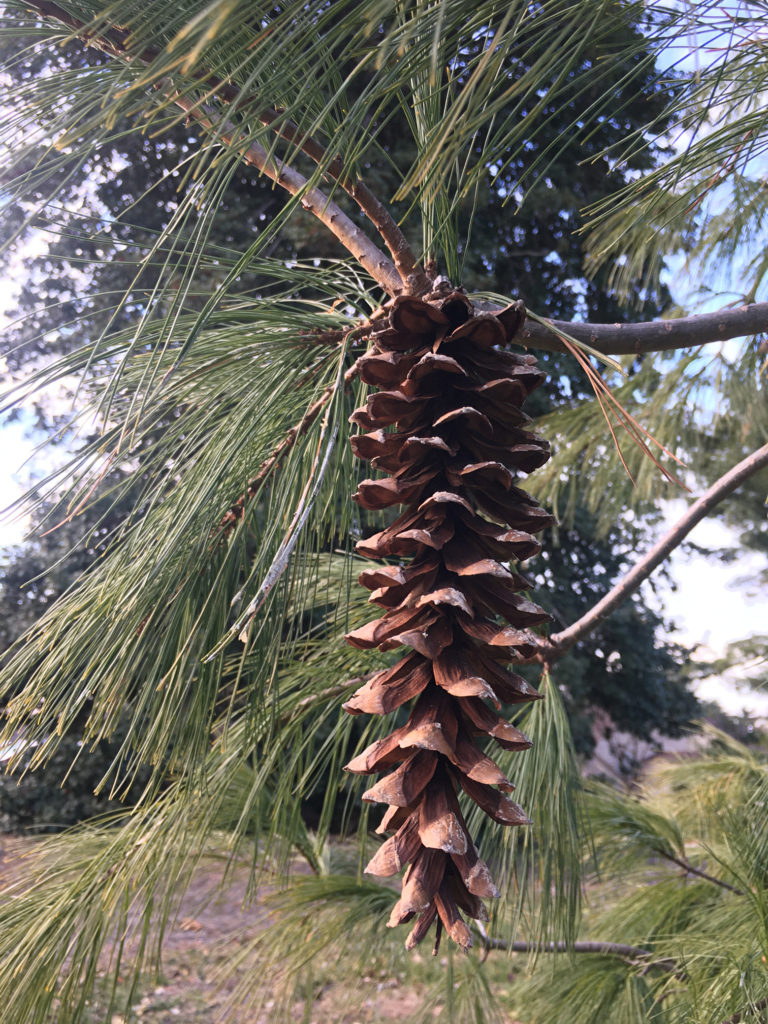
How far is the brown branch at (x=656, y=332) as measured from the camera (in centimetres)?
48

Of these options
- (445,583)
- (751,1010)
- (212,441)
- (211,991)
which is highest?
(212,441)

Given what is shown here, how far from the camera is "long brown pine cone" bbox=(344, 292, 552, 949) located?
0.33 metres

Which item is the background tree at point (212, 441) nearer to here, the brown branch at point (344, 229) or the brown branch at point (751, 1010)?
the brown branch at point (344, 229)

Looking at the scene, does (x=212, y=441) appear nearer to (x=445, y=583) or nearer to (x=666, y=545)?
(x=445, y=583)

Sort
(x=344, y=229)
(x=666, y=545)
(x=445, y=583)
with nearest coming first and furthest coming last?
(x=445, y=583)
(x=344, y=229)
(x=666, y=545)

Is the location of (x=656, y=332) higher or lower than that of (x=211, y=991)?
higher

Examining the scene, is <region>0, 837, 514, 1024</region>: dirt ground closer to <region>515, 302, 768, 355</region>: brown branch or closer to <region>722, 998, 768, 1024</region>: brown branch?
<region>722, 998, 768, 1024</region>: brown branch

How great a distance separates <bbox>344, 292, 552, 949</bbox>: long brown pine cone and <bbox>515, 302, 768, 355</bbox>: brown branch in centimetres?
8

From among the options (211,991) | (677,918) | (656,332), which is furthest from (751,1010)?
(211,991)

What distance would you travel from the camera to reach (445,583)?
0.37 metres

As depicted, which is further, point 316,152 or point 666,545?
point 666,545

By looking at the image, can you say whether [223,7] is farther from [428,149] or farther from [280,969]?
[280,969]

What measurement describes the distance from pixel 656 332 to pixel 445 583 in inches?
10.4

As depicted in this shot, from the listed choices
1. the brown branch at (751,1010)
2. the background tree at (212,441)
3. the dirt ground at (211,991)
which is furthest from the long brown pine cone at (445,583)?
the dirt ground at (211,991)
